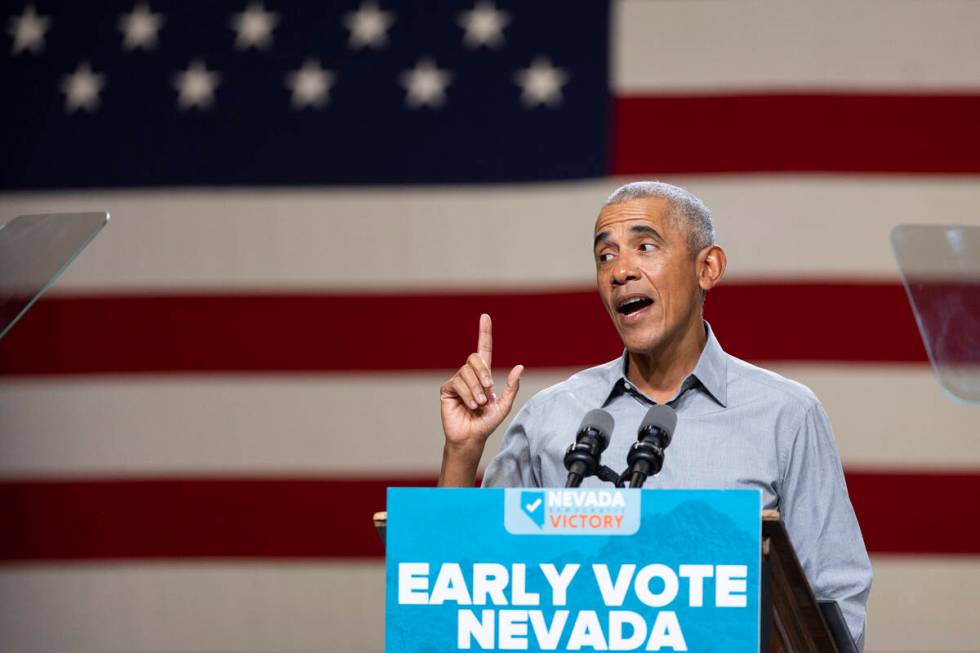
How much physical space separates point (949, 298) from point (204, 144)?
6.21 feet

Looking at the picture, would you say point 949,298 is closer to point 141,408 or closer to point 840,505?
point 840,505

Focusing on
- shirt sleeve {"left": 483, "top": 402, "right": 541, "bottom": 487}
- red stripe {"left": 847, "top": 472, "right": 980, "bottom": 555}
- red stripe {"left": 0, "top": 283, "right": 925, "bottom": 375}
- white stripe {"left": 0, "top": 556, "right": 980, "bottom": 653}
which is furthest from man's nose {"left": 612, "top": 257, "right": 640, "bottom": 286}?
white stripe {"left": 0, "top": 556, "right": 980, "bottom": 653}

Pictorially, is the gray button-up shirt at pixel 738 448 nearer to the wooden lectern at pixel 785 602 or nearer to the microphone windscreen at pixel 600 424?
the wooden lectern at pixel 785 602

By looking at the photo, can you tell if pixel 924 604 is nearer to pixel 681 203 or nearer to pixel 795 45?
pixel 795 45

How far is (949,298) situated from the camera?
115 inches

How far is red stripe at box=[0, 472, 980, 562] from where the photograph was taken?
3377mm

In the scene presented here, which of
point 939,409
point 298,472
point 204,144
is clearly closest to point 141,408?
point 298,472

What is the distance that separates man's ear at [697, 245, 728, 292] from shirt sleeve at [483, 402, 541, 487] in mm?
350

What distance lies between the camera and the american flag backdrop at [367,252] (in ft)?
10.7

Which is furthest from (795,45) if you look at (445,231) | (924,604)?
(924,604)

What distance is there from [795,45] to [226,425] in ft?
5.65

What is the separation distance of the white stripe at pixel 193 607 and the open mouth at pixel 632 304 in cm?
153

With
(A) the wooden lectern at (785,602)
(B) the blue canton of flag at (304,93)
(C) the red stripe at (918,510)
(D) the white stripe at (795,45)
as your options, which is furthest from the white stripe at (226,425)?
(A) the wooden lectern at (785,602)

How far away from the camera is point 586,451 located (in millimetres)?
1465
